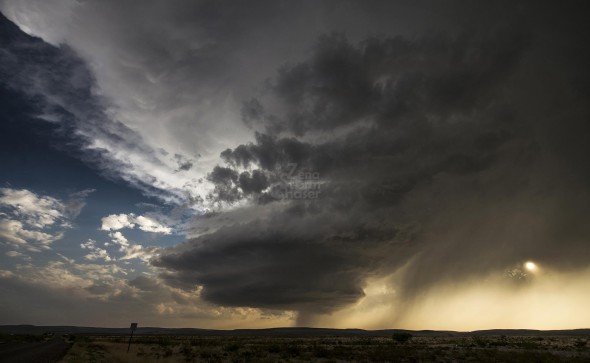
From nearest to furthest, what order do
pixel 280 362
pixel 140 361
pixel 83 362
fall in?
pixel 83 362
pixel 140 361
pixel 280 362

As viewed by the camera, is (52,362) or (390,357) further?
(390,357)

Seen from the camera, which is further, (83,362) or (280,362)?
(280,362)

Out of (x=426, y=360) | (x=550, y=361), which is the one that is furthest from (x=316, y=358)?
(x=550, y=361)

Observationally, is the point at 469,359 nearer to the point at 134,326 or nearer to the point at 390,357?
the point at 390,357

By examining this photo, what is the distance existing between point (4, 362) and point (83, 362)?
6.11 meters

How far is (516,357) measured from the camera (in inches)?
1342

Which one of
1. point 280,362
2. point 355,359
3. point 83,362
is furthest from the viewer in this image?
point 355,359

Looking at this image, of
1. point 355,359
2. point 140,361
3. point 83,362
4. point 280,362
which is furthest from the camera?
point 355,359

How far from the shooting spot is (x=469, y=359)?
35.2m

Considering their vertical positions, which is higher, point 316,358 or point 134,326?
point 134,326

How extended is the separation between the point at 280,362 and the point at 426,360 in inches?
558

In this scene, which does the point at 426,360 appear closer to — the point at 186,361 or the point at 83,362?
the point at 186,361

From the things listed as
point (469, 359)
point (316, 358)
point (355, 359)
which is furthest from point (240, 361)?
point (469, 359)

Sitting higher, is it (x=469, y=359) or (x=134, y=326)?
(x=134, y=326)
